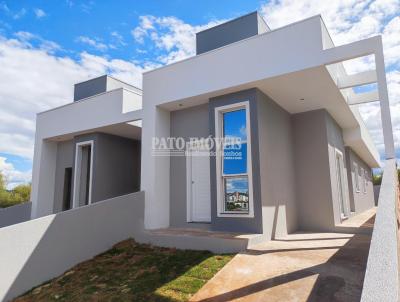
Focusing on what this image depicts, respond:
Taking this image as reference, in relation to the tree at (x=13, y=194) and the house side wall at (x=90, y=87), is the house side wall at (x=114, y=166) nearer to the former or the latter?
the house side wall at (x=90, y=87)

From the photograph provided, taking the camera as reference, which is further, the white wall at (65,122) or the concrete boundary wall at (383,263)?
the white wall at (65,122)


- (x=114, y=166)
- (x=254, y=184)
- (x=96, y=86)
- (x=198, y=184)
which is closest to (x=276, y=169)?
(x=254, y=184)

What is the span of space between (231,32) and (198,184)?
460cm

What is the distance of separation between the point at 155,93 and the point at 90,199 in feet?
15.4

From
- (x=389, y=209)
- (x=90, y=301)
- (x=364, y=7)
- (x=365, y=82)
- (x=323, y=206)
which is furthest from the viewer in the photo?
(x=323, y=206)

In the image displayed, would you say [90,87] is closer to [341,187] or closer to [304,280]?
[341,187]

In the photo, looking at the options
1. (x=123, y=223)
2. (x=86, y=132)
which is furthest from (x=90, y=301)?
(x=86, y=132)

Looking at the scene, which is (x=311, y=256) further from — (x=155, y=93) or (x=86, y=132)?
(x=86, y=132)

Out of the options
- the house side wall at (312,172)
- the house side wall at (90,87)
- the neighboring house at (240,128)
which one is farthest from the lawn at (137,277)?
the house side wall at (90,87)

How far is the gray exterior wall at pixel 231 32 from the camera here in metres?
7.79

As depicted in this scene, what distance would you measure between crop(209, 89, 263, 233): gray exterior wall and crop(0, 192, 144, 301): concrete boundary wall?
7.37 feet

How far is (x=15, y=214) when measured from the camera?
11.2 meters

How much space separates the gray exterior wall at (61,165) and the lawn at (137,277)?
21.3 ft

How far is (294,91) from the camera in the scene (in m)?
7.05
